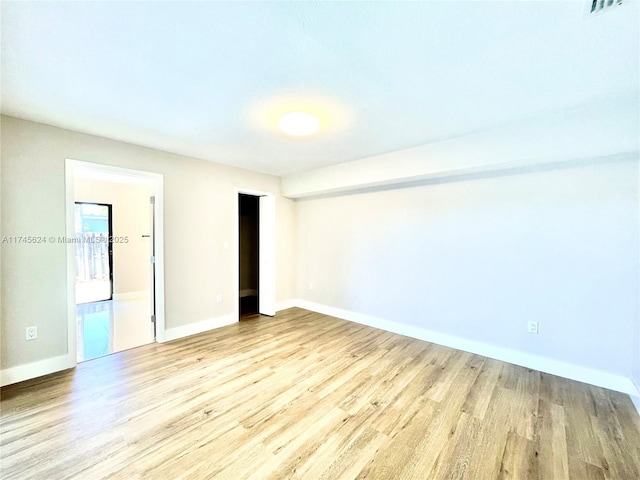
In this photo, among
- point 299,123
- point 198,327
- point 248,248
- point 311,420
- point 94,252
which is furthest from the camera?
point 248,248

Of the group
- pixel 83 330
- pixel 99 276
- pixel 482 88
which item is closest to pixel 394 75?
pixel 482 88

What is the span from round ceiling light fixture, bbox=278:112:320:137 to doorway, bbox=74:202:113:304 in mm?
4999

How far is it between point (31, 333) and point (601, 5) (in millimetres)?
4810

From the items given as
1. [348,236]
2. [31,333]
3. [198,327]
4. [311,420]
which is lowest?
[311,420]

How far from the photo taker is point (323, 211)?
471 cm

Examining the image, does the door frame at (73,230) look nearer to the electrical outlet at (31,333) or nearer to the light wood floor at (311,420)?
the electrical outlet at (31,333)

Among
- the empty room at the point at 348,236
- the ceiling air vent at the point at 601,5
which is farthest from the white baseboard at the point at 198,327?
the ceiling air vent at the point at 601,5

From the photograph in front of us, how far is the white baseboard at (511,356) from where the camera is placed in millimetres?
2410

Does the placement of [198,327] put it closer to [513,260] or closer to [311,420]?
[311,420]

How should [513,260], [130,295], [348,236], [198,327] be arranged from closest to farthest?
[513,260]
[198,327]
[348,236]
[130,295]

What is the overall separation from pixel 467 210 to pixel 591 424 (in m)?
2.18

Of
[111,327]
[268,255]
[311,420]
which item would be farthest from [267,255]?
[311,420]

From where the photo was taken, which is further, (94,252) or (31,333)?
(94,252)

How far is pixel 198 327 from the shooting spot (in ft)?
12.2
